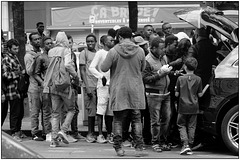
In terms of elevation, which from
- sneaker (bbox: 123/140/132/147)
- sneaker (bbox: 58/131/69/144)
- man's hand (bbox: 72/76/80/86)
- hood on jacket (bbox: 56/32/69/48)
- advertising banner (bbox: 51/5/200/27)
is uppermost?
advertising banner (bbox: 51/5/200/27)

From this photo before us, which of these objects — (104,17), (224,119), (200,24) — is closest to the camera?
(224,119)

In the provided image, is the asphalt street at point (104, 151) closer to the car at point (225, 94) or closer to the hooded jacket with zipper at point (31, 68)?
the car at point (225, 94)

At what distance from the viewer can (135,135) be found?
7992 millimetres

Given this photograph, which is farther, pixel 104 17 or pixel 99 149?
pixel 104 17

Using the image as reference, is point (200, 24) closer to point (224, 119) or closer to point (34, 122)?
point (224, 119)

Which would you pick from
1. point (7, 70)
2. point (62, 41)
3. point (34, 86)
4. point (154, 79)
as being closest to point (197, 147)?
point (154, 79)

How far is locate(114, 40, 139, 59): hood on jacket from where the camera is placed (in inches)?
310

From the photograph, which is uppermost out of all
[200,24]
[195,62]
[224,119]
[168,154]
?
[200,24]

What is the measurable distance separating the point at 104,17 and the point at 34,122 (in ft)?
55.1

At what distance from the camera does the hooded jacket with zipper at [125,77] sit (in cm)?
788

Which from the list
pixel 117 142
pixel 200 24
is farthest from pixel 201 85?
pixel 117 142

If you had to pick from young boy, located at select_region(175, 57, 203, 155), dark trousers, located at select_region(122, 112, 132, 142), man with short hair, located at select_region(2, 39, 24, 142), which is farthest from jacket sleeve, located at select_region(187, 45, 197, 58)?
man with short hair, located at select_region(2, 39, 24, 142)

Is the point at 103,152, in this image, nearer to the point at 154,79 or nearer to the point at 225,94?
the point at 154,79

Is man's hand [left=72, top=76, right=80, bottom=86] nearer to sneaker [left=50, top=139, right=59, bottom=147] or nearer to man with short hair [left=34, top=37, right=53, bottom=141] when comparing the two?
man with short hair [left=34, top=37, right=53, bottom=141]
